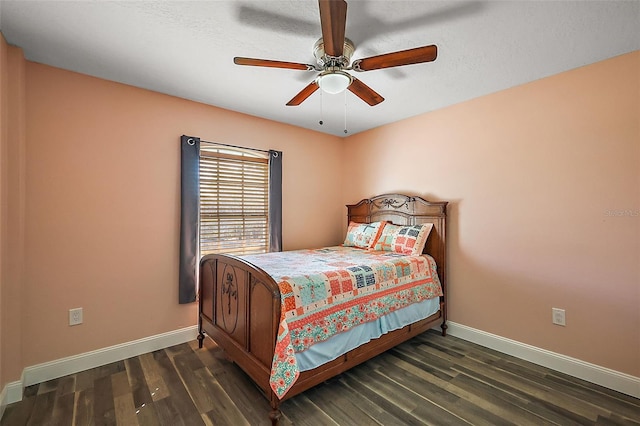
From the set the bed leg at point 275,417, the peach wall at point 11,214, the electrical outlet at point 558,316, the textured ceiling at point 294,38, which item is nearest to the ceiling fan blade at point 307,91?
the textured ceiling at point 294,38

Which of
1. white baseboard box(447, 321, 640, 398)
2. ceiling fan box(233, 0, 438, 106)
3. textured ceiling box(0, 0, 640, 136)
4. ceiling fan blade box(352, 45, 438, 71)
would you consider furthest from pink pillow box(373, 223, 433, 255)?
ceiling fan blade box(352, 45, 438, 71)

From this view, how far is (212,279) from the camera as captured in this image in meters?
2.59

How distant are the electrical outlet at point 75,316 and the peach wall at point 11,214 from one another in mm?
289

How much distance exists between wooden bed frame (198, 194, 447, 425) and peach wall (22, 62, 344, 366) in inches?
21.4

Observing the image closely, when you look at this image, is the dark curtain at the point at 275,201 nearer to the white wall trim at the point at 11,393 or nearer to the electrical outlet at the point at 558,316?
the white wall trim at the point at 11,393

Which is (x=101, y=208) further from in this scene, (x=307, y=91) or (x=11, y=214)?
(x=307, y=91)

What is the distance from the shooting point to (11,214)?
197 cm

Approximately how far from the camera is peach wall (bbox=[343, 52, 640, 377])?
208 cm

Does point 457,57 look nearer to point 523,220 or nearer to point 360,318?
point 523,220

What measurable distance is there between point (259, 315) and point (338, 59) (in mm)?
1771

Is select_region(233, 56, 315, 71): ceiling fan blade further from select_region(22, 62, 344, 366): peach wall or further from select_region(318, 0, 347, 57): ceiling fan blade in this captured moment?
select_region(22, 62, 344, 366): peach wall

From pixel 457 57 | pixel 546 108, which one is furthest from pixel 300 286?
pixel 546 108

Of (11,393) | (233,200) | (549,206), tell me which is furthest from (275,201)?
(549,206)

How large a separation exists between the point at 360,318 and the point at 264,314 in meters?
0.76
